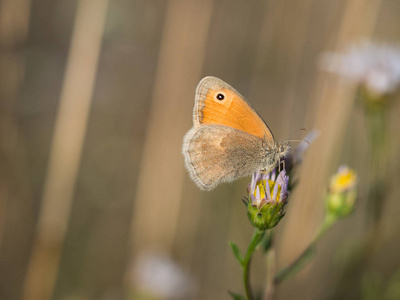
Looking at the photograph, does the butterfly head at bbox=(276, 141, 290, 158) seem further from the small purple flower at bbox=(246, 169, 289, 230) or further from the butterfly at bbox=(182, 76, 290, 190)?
the small purple flower at bbox=(246, 169, 289, 230)

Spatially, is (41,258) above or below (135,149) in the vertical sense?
below

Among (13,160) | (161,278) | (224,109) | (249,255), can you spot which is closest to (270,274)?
(249,255)

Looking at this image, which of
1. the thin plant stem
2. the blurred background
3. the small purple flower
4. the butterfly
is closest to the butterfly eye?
the butterfly

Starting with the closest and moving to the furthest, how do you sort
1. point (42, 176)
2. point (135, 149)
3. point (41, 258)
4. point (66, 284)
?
point (41, 258) < point (66, 284) < point (42, 176) < point (135, 149)

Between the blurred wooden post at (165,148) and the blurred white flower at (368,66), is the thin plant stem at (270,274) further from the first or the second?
the blurred wooden post at (165,148)

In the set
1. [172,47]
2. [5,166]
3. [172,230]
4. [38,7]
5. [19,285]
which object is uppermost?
[38,7]

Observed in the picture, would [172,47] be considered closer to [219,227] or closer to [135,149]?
[219,227]

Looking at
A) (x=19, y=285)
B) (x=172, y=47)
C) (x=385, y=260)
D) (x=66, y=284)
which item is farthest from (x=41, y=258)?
(x=385, y=260)

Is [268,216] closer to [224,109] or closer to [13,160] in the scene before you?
[224,109]
